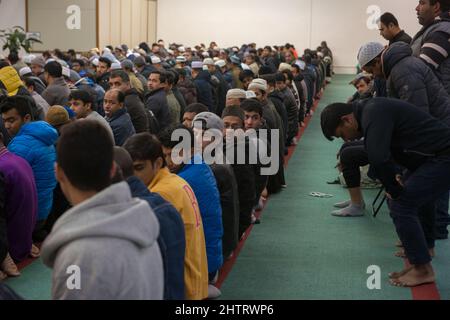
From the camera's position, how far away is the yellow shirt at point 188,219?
11.4 feet

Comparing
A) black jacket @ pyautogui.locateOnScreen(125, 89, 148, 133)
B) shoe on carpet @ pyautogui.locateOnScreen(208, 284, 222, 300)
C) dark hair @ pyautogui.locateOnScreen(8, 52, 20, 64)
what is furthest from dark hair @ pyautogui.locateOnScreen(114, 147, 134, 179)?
dark hair @ pyautogui.locateOnScreen(8, 52, 20, 64)

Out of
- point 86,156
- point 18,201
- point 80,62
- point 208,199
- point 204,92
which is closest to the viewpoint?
point 86,156

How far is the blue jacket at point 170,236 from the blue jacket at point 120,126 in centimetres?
373

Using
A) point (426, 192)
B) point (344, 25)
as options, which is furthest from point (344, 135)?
point (344, 25)

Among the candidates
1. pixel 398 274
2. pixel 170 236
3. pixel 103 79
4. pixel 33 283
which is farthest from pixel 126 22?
pixel 170 236

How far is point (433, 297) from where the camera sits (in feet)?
15.2

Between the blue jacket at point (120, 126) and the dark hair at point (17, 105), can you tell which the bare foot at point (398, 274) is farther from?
the dark hair at point (17, 105)

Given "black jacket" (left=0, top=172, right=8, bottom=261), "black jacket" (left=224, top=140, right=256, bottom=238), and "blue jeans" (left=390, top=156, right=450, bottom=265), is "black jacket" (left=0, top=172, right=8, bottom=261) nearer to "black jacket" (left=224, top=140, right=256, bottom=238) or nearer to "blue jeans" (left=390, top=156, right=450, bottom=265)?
"black jacket" (left=224, top=140, right=256, bottom=238)

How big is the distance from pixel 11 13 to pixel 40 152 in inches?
717

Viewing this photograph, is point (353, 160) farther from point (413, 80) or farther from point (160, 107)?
point (160, 107)

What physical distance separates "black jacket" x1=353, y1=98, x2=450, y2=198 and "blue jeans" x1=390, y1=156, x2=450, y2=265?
63 mm

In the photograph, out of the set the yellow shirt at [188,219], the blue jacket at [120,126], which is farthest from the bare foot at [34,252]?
the yellow shirt at [188,219]

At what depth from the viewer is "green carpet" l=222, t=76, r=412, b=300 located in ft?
15.8

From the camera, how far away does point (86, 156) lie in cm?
202
